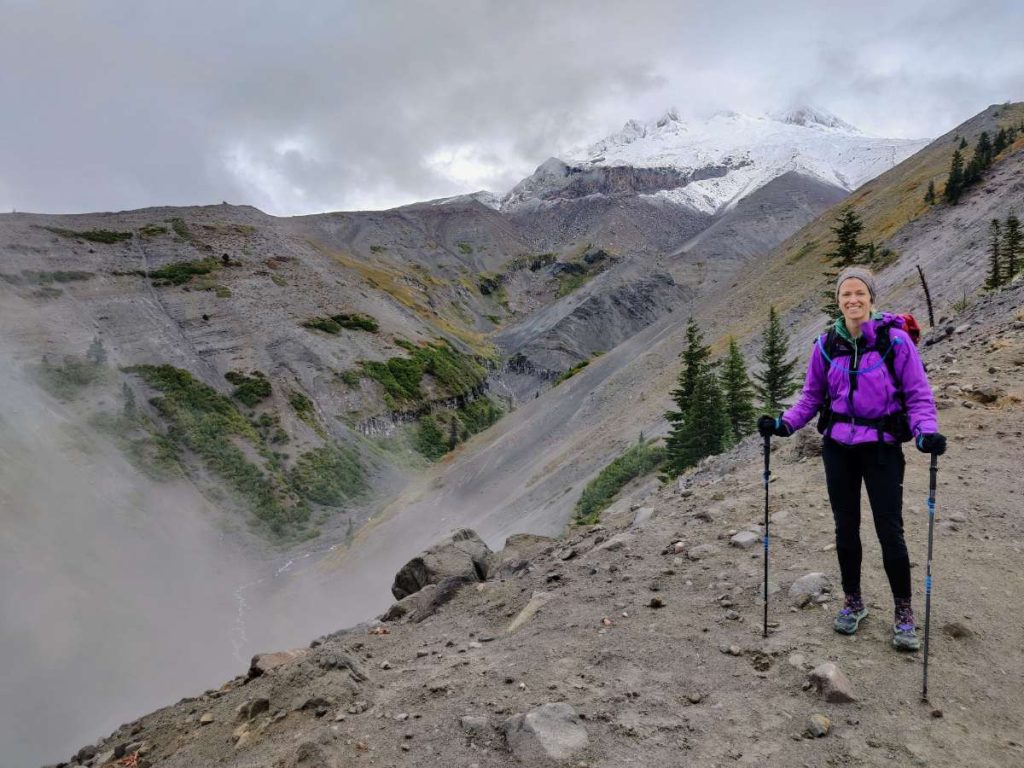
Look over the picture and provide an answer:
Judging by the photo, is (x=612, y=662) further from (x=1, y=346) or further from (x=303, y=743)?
(x=1, y=346)

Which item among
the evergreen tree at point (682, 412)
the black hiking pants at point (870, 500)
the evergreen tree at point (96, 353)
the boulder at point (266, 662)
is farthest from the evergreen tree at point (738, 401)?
the evergreen tree at point (96, 353)

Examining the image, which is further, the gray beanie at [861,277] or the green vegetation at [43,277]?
the green vegetation at [43,277]

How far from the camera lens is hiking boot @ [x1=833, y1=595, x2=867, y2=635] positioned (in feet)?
17.5

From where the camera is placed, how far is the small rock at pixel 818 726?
14.0 ft

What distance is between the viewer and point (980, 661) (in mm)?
4785

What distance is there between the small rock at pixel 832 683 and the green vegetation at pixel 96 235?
360 feet

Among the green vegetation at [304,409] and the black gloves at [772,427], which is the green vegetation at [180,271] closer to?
the green vegetation at [304,409]

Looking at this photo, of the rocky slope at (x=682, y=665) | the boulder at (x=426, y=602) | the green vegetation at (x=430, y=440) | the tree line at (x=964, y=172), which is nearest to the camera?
the rocky slope at (x=682, y=665)

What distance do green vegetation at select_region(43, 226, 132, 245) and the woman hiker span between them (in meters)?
109

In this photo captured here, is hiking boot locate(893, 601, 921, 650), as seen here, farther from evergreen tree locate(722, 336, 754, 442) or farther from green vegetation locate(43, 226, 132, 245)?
green vegetation locate(43, 226, 132, 245)

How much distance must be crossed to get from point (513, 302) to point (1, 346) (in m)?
135

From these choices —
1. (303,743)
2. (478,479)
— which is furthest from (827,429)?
(478,479)

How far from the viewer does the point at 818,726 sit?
169 inches

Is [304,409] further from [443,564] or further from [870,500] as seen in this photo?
[870,500]
